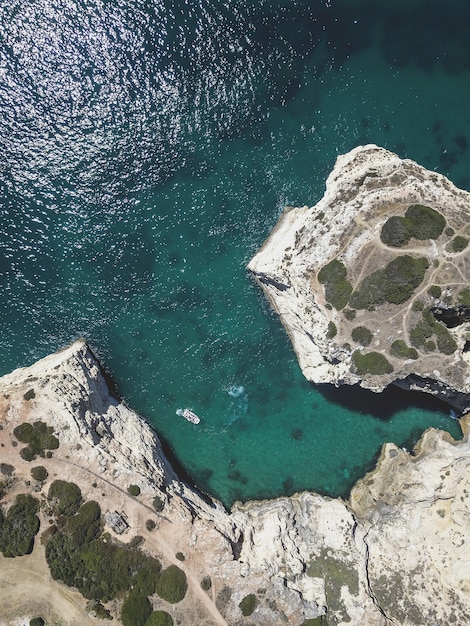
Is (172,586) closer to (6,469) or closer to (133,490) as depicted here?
(133,490)

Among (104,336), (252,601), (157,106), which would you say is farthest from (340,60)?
(252,601)

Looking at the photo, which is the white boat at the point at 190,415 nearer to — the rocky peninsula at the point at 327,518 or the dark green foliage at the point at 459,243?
the rocky peninsula at the point at 327,518

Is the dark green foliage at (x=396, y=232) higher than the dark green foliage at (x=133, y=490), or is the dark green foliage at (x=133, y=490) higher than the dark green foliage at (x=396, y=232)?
the dark green foliage at (x=396, y=232)

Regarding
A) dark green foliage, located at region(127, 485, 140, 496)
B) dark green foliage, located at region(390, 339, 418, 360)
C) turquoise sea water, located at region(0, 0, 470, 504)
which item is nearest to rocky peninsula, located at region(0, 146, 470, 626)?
dark green foliage, located at region(390, 339, 418, 360)

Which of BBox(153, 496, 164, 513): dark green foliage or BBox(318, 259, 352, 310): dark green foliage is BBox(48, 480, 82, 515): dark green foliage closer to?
Result: BBox(153, 496, 164, 513): dark green foliage

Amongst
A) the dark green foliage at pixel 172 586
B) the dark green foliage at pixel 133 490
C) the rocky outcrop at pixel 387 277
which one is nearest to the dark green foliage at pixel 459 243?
the rocky outcrop at pixel 387 277

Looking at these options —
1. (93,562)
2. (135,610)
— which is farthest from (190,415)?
(135,610)
